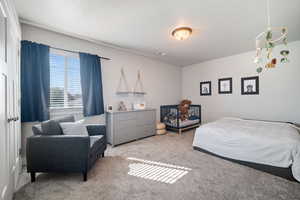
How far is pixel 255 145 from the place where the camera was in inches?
88.1

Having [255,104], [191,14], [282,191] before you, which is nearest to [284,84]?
[255,104]

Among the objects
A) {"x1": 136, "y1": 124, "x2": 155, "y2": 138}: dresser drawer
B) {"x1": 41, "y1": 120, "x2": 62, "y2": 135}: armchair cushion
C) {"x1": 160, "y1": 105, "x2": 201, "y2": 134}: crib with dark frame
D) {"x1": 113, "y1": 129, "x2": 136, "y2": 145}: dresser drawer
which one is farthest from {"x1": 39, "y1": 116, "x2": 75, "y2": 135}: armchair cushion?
{"x1": 160, "y1": 105, "x2": 201, "y2": 134}: crib with dark frame

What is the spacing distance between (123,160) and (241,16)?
3.30 m

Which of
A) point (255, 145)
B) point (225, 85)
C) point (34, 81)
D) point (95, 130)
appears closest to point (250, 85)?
point (225, 85)

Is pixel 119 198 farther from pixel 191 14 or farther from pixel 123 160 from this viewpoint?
pixel 191 14

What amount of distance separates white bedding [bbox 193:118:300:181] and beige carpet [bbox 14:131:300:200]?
195 millimetres

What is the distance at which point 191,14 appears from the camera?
2.21m

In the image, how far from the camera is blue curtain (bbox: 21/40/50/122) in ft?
7.94

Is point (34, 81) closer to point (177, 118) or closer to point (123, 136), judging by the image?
point (123, 136)

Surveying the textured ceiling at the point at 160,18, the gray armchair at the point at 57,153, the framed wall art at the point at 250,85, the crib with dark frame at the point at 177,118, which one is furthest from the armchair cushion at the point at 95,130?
the framed wall art at the point at 250,85

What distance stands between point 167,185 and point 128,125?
199 centimetres

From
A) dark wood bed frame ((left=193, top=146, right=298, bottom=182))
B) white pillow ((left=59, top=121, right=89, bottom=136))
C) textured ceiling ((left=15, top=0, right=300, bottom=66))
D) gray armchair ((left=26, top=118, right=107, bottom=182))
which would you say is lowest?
dark wood bed frame ((left=193, top=146, right=298, bottom=182))

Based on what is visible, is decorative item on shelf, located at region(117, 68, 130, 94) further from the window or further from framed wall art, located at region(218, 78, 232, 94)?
framed wall art, located at region(218, 78, 232, 94)

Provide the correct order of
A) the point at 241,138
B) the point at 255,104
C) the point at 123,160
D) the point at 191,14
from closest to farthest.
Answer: the point at 191,14
the point at 241,138
the point at 123,160
the point at 255,104
